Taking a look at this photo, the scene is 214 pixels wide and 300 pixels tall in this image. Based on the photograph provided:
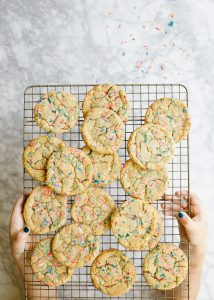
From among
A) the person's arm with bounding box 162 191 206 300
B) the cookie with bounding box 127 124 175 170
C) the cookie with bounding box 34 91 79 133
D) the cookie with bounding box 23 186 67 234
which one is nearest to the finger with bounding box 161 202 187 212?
the person's arm with bounding box 162 191 206 300

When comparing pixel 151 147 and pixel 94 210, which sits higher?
pixel 151 147

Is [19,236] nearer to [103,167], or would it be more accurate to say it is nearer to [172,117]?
[103,167]

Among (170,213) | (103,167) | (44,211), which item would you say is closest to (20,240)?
(44,211)

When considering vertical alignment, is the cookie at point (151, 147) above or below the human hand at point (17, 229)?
above

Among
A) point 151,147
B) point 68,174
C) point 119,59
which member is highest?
point 119,59

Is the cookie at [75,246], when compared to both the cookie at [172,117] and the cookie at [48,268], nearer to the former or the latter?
the cookie at [48,268]

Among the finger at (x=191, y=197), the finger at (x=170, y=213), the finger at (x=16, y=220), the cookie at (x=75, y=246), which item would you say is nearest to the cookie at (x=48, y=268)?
the cookie at (x=75, y=246)
